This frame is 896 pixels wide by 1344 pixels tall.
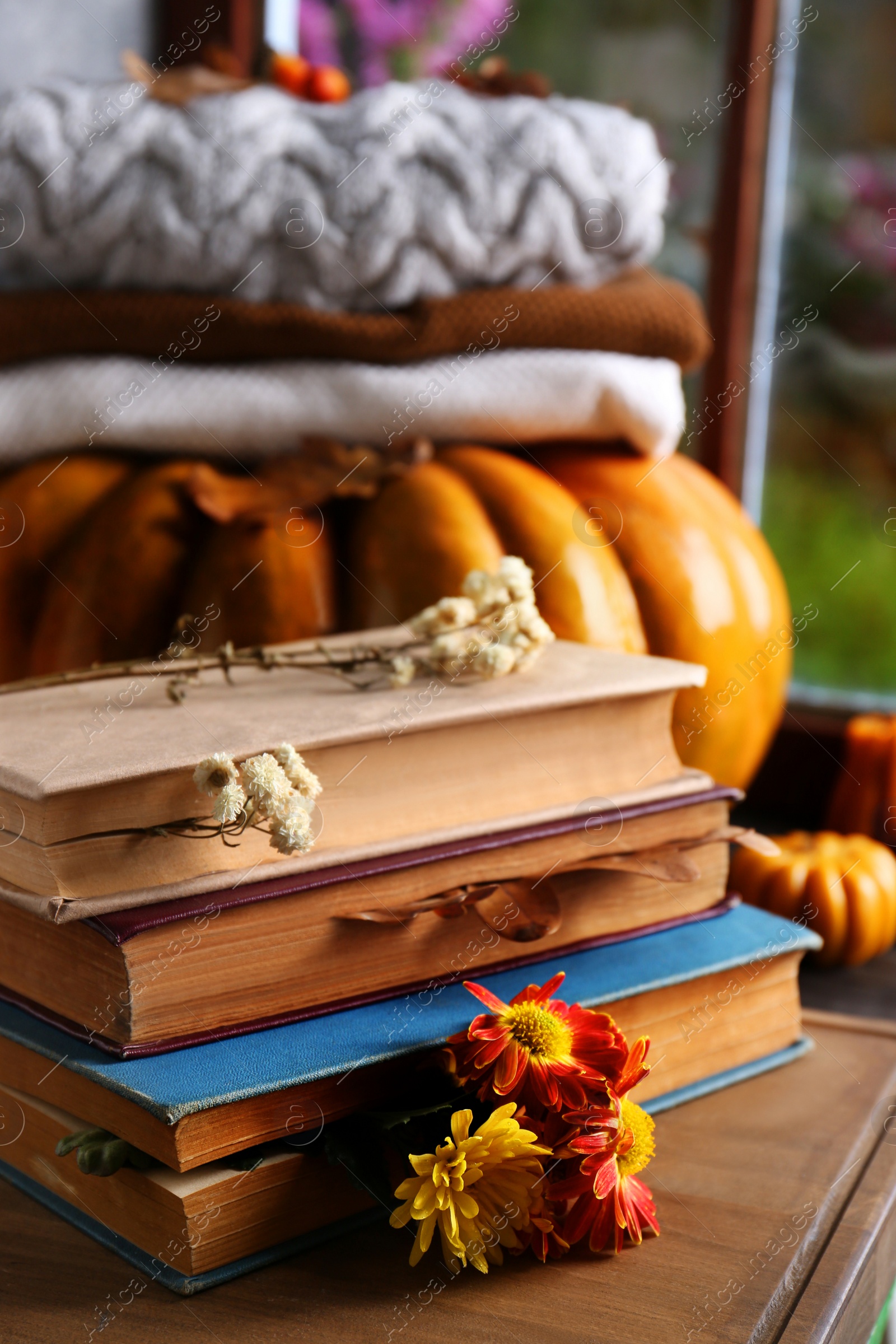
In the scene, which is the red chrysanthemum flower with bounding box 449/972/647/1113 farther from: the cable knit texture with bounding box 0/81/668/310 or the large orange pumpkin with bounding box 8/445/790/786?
the cable knit texture with bounding box 0/81/668/310

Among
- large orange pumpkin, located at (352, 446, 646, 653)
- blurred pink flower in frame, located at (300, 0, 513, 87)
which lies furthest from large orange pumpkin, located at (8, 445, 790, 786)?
blurred pink flower in frame, located at (300, 0, 513, 87)

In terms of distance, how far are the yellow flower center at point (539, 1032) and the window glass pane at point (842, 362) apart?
0.91m

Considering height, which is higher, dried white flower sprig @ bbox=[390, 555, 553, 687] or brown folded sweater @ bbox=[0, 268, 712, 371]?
brown folded sweater @ bbox=[0, 268, 712, 371]

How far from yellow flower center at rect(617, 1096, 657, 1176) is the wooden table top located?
3 cm

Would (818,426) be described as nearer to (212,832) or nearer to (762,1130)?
(762,1130)

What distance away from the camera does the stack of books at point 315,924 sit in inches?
17.9

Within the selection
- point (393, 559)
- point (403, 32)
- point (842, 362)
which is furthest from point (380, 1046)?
point (403, 32)

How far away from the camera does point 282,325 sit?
893 millimetres

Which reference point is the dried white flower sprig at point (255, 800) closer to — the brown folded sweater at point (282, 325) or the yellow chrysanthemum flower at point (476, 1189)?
the yellow chrysanthemum flower at point (476, 1189)

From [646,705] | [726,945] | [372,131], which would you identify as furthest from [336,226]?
[726,945]

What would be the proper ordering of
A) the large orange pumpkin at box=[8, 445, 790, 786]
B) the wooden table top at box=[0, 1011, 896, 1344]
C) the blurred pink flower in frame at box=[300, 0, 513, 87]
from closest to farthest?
1. the wooden table top at box=[0, 1011, 896, 1344]
2. the large orange pumpkin at box=[8, 445, 790, 786]
3. the blurred pink flower in frame at box=[300, 0, 513, 87]

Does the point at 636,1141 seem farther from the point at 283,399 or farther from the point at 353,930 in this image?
the point at 283,399

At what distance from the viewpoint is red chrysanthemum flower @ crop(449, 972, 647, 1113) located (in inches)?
18.7

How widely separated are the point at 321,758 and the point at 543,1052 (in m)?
0.15
